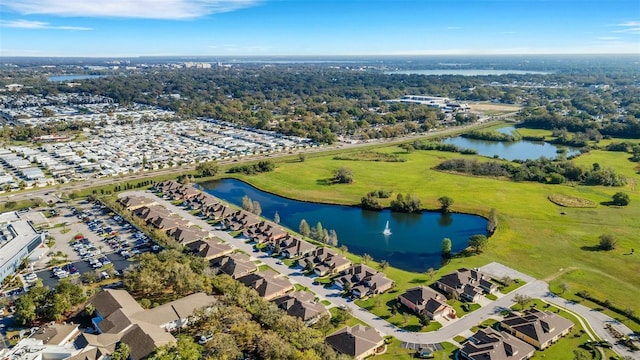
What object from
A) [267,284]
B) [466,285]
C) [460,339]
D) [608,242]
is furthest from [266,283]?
[608,242]

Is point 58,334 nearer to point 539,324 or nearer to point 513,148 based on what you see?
point 539,324

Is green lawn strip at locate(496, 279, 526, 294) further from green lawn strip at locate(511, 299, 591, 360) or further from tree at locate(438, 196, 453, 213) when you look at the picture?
tree at locate(438, 196, 453, 213)

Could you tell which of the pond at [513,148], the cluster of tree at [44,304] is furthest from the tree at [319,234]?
the pond at [513,148]

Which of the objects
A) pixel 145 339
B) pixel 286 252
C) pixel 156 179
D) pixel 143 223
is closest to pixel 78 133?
pixel 156 179

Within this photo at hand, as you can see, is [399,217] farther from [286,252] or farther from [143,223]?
[143,223]

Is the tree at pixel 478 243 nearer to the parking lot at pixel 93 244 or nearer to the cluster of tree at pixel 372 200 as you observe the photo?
the cluster of tree at pixel 372 200
